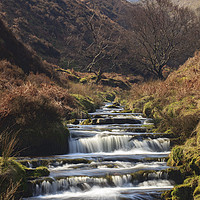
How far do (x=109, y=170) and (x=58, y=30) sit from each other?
54.6m

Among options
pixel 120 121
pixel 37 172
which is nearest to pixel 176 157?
pixel 37 172

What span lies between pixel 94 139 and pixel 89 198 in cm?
388

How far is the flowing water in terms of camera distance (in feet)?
19.7

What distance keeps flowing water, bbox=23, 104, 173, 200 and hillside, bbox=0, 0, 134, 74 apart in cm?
3085

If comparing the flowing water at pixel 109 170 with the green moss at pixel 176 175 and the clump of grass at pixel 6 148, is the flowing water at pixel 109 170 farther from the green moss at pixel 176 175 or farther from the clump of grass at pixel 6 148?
the clump of grass at pixel 6 148

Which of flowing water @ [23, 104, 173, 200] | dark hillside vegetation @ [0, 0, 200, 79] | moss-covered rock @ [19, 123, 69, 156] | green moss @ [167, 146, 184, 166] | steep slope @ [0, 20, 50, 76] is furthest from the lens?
dark hillside vegetation @ [0, 0, 200, 79]

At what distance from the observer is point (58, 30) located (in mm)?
57344

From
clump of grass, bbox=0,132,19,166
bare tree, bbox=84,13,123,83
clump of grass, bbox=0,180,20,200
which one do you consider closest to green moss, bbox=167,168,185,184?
clump of grass, bbox=0,180,20,200

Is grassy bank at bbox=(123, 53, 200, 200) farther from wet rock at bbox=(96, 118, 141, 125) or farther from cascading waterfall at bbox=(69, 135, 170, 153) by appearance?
wet rock at bbox=(96, 118, 141, 125)

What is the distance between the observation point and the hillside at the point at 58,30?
4388 centimetres

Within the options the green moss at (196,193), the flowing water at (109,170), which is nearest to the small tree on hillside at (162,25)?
the flowing water at (109,170)

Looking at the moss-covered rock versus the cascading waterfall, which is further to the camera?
the cascading waterfall

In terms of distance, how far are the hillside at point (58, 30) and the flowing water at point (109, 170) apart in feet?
101

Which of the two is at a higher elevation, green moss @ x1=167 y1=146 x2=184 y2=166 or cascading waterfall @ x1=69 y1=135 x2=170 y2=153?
green moss @ x1=167 y1=146 x2=184 y2=166
